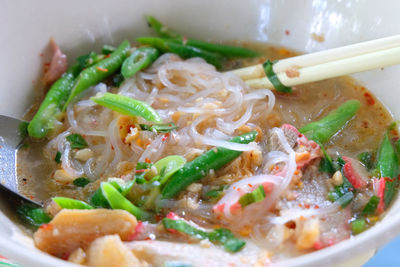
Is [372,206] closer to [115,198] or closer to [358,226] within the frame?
[358,226]

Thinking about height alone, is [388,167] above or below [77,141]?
above

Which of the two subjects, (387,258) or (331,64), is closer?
(331,64)

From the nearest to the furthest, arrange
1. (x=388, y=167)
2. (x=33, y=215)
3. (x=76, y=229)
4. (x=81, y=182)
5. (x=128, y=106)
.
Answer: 1. (x=76, y=229)
2. (x=33, y=215)
3. (x=388, y=167)
4. (x=81, y=182)
5. (x=128, y=106)

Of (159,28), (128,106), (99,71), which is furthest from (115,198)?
(159,28)

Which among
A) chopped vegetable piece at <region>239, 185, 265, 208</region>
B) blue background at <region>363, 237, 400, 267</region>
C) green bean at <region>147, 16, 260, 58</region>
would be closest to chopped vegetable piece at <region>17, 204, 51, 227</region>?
chopped vegetable piece at <region>239, 185, 265, 208</region>

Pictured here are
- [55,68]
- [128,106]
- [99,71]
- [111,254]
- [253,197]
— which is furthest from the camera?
[55,68]
